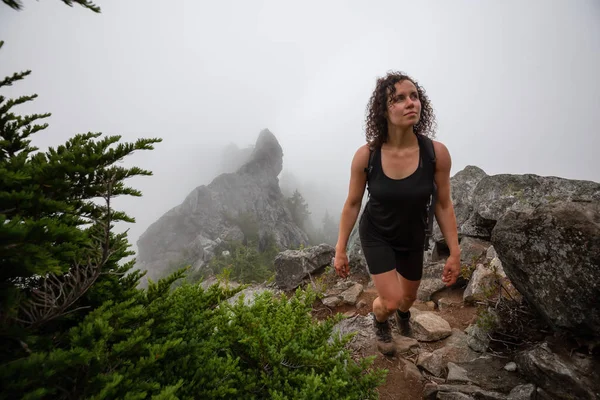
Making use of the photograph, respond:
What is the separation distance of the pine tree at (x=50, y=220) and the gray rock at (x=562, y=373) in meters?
3.88

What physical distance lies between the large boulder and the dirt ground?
1714 millimetres

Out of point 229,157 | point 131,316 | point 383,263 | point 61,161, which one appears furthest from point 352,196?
point 229,157

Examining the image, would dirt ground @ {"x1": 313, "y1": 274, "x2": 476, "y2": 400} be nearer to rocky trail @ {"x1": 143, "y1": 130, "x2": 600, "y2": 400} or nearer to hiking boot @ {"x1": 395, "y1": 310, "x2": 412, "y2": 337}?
rocky trail @ {"x1": 143, "y1": 130, "x2": 600, "y2": 400}

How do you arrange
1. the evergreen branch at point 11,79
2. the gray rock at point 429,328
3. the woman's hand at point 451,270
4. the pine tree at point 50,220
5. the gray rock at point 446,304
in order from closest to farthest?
1. the pine tree at point 50,220
2. the evergreen branch at point 11,79
3. the woman's hand at point 451,270
4. the gray rock at point 429,328
5. the gray rock at point 446,304

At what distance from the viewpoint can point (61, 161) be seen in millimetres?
1661

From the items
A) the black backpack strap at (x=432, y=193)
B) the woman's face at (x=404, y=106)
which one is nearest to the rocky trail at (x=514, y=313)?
the black backpack strap at (x=432, y=193)

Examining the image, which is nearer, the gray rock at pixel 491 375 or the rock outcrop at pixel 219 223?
the gray rock at pixel 491 375

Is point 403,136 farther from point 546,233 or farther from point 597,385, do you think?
point 597,385

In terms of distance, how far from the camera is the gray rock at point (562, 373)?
8.11 feet

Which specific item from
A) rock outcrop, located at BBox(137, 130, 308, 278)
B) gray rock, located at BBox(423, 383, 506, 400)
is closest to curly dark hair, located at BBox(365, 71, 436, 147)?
gray rock, located at BBox(423, 383, 506, 400)

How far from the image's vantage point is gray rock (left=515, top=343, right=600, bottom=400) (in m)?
2.47

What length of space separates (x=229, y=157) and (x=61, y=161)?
11480 centimetres

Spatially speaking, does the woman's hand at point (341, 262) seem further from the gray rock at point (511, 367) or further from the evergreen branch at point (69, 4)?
the evergreen branch at point (69, 4)

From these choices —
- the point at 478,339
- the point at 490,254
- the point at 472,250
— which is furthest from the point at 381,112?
the point at 472,250
